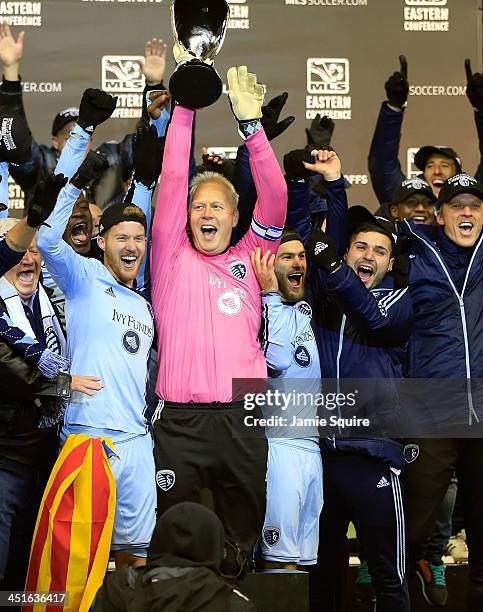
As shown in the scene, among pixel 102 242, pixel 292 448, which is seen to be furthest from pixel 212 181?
pixel 292 448

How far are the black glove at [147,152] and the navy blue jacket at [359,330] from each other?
0.62 metres

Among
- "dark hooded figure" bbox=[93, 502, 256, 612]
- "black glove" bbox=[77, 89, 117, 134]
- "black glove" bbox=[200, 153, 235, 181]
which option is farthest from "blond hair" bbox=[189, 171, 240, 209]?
"dark hooded figure" bbox=[93, 502, 256, 612]

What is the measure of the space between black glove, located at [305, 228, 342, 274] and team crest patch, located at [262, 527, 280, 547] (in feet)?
3.28

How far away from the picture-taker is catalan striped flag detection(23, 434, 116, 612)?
408 cm

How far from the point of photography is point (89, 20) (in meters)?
6.55

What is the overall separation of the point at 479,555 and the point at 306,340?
107 centimetres

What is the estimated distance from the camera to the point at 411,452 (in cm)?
463

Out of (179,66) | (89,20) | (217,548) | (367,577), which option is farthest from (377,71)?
(217,548)

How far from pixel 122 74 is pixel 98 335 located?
2.68 meters

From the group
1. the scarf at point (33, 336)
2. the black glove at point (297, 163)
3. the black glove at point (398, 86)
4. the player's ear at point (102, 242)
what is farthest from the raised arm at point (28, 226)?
the black glove at point (398, 86)

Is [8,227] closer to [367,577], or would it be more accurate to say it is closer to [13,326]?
[13,326]

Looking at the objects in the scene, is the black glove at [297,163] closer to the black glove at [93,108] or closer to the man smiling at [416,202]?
the black glove at [93,108]
